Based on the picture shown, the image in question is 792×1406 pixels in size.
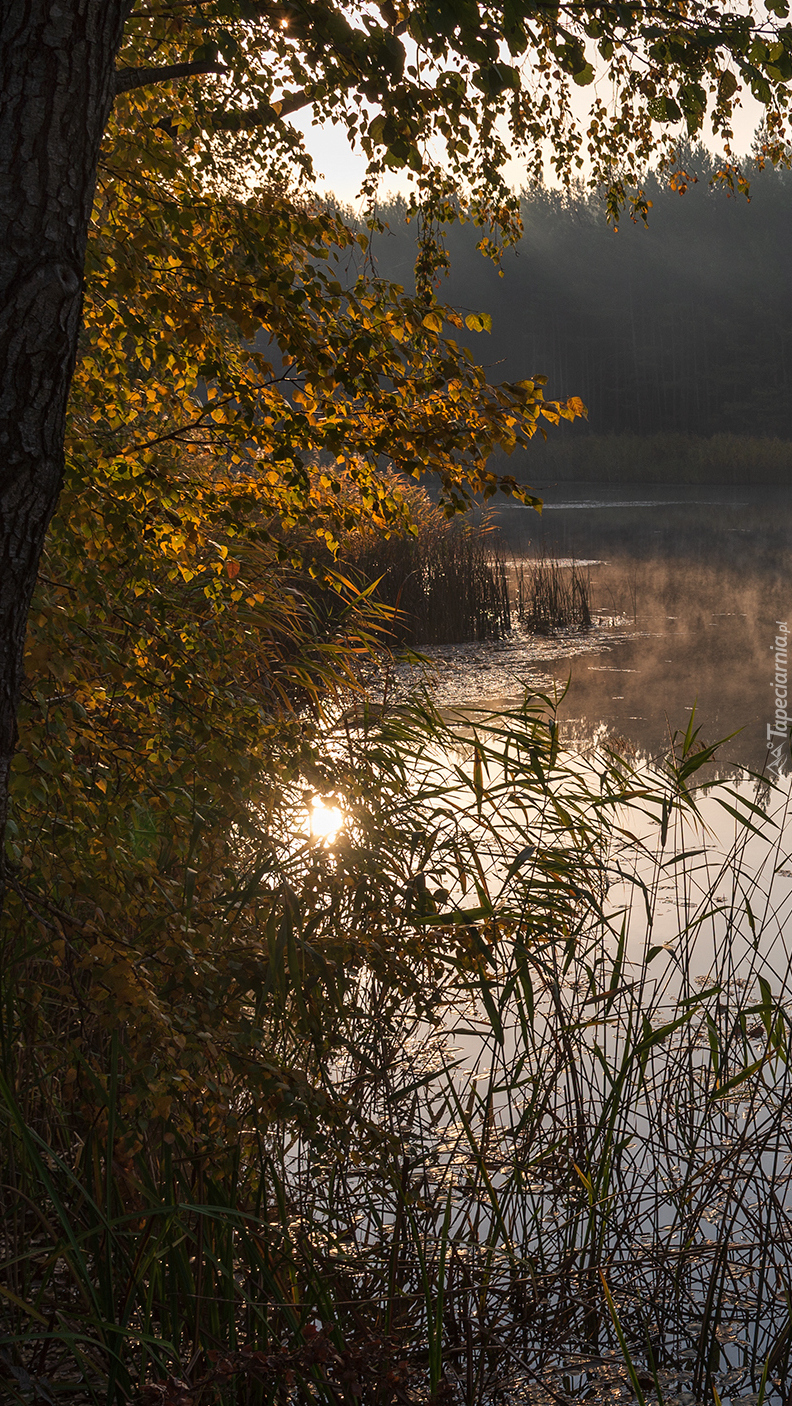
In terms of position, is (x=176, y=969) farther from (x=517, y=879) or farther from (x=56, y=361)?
(x=517, y=879)

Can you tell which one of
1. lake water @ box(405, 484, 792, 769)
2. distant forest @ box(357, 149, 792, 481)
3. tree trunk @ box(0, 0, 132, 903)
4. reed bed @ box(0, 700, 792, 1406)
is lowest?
reed bed @ box(0, 700, 792, 1406)

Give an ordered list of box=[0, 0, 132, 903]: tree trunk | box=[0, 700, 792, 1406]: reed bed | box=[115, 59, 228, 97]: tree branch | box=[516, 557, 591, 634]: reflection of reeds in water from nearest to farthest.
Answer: box=[0, 0, 132, 903]: tree trunk → box=[0, 700, 792, 1406]: reed bed → box=[115, 59, 228, 97]: tree branch → box=[516, 557, 591, 634]: reflection of reeds in water

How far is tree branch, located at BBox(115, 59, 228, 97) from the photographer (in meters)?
2.46

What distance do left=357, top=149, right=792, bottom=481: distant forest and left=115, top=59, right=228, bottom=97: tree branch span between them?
148 ft

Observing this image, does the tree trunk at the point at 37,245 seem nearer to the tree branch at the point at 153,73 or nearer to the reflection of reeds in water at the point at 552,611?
the tree branch at the point at 153,73

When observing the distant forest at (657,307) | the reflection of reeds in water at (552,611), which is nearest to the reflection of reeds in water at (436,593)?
the reflection of reeds in water at (552,611)

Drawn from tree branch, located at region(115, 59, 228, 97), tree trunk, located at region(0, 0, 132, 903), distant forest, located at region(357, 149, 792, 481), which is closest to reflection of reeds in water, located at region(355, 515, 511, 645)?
tree branch, located at region(115, 59, 228, 97)

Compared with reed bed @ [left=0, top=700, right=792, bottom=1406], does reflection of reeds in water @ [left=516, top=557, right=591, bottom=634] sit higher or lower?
higher

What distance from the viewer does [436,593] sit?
10.3 metres

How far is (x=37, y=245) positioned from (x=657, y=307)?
182 ft

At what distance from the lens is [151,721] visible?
2.31 metres

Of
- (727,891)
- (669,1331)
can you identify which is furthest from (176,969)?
(727,891)

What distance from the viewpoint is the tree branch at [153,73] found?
8.06ft

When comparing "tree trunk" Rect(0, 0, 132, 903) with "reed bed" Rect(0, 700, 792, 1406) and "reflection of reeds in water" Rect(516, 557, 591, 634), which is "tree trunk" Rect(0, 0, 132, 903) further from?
"reflection of reeds in water" Rect(516, 557, 591, 634)
